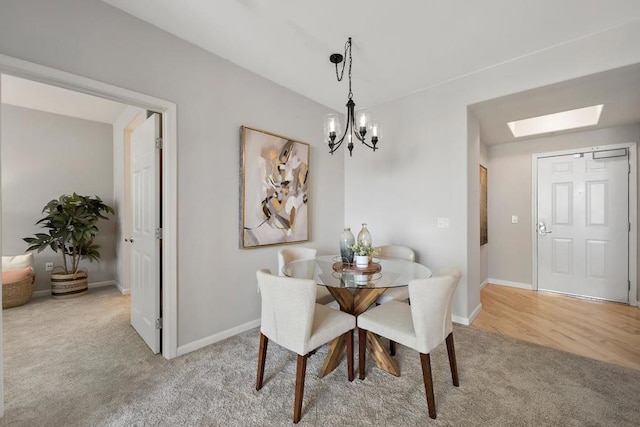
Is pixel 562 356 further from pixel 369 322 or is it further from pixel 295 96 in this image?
pixel 295 96

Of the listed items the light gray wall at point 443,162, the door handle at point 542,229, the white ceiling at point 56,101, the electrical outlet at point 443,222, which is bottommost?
the door handle at point 542,229

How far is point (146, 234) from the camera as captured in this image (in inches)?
92.0

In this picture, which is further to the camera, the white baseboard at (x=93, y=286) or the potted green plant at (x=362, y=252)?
the white baseboard at (x=93, y=286)

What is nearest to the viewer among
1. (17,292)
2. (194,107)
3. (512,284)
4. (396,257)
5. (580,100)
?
(194,107)

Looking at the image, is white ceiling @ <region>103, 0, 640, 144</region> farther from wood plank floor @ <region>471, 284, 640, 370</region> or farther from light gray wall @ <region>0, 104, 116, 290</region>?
Answer: light gray wall @ <region>0, 104, 116, 290</region>

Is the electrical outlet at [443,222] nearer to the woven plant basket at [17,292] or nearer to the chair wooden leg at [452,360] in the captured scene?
the chair wooden leg at [452,360]

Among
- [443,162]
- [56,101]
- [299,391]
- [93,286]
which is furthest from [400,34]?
[93,286]

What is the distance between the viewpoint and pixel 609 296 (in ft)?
11.3

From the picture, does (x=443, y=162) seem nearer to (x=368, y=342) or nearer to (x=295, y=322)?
(x=368, y=342)

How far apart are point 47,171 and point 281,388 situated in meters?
4.58

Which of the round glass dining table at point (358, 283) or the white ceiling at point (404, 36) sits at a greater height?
the white ceiling at point (404, 36)

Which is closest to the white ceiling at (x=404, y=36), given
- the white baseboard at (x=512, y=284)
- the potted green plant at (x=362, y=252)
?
the potted green plant at (x=362, y=252)

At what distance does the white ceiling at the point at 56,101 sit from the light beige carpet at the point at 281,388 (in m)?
2.76

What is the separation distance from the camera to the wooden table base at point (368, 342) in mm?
1921
